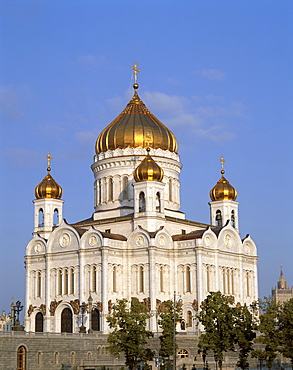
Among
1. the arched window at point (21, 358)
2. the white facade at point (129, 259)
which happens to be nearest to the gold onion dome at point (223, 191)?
the white facade at point (129, 259)

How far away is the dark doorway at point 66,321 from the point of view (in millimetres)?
68375

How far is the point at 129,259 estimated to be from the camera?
6819cm

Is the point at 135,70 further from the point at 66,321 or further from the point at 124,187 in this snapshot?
the point at 66,321

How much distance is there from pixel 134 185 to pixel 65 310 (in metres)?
13.0

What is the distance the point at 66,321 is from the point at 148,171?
15.5m

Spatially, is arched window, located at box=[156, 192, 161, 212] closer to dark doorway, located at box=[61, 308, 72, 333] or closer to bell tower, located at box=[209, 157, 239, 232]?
bell tower, located at box=[209, 157, 239, 232]

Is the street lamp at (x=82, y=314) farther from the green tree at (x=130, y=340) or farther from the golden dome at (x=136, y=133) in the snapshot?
the golden dome at (x=136, y=133)

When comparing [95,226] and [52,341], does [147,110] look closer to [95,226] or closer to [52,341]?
[95,226]

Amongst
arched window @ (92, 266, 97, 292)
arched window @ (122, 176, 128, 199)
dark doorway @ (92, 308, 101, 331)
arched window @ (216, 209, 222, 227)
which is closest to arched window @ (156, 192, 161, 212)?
arched window @ (122, 176, 128, 199)

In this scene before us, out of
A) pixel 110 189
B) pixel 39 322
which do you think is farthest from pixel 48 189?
pixel 39 322

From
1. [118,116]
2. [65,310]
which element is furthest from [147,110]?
[65,310]

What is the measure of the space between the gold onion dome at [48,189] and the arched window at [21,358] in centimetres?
2361

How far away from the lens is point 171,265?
225ft

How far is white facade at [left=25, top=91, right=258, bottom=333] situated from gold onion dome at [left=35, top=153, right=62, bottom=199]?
587 mm
